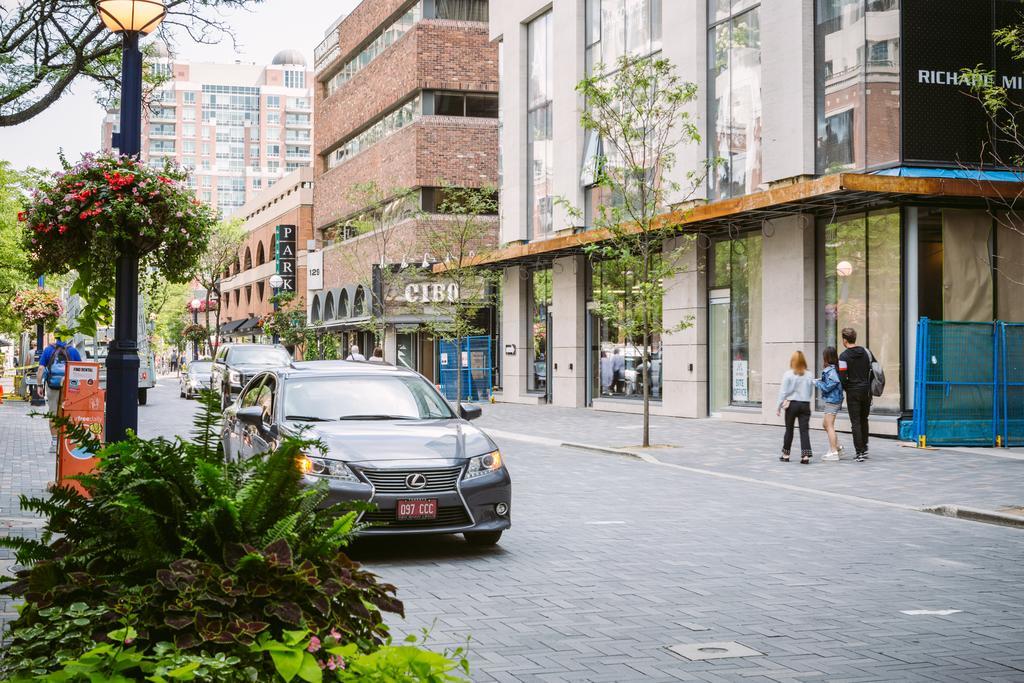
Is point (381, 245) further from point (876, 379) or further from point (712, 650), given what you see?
point (712, 650)

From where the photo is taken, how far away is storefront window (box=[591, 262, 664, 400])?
93.6ft

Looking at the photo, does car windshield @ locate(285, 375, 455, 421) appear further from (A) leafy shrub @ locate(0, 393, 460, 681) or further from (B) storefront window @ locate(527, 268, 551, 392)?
(B) storefront window @ locate(527, 268, 551, 392)

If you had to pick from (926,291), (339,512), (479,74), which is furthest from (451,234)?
(339,512)

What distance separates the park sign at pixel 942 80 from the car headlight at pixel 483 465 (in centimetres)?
1390

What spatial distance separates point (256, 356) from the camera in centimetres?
3431

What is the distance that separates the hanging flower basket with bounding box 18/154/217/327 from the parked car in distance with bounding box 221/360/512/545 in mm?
1707

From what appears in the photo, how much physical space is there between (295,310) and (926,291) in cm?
4396

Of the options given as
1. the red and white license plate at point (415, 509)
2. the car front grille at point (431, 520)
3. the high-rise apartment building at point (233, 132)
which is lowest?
the car front grille at point (431, 520)

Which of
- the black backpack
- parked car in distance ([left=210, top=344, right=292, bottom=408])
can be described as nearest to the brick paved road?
the black backpack

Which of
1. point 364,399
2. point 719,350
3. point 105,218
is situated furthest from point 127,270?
point 719,350

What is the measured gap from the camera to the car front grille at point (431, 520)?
852cm

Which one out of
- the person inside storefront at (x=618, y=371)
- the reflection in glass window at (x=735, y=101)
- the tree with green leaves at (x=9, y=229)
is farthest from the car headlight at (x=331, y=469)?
the tree with green leaves at (x=9, y=229)

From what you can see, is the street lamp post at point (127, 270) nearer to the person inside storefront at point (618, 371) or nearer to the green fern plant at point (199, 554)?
the green fern plant at point (199, 554)

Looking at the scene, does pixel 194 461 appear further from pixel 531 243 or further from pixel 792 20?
pixel 531 243
